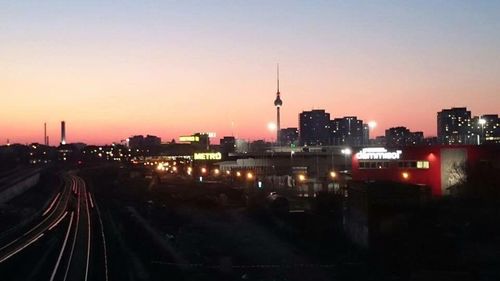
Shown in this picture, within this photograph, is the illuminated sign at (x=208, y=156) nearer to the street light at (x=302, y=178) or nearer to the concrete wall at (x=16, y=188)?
the street light at (x=302, y=178)

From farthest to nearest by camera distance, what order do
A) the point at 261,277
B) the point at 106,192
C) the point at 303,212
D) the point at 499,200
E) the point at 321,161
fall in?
the point at 106,192, the point at 321,161, the point at 303,212, the point at 499,200, the point at 261,277

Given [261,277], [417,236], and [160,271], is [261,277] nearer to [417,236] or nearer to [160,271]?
[160,271]

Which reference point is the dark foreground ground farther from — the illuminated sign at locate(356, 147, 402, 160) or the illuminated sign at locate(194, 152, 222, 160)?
the illuminated sign at locate(194, 152, 222, 160)

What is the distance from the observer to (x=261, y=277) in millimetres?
30281

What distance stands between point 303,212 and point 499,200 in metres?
15.5

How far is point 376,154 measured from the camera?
234 ft

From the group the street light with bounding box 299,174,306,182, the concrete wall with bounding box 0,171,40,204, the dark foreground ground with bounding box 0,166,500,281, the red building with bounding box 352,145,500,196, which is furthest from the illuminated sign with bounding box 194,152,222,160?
the dark foreground ground with bounding box 0,166,500,281

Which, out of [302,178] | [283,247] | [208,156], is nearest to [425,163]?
[302,178]

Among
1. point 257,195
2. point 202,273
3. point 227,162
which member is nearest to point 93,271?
point 202,273

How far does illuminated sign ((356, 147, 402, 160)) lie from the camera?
69.4m

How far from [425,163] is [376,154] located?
21.3 ft

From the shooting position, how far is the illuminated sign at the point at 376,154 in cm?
6944

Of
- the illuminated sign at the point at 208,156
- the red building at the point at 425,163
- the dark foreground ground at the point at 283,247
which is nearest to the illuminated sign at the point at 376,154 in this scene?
the red building at the point at 425,163

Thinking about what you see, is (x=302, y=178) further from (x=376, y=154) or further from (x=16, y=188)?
(x=16, y=188)
